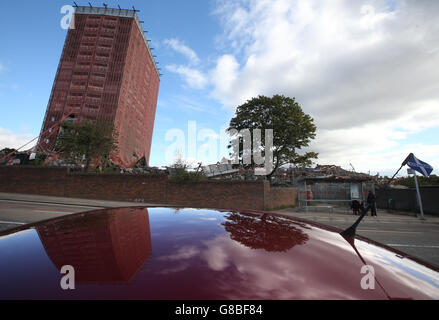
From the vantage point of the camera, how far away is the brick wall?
15.1 m

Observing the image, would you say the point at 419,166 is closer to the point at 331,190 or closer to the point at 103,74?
the point at 331,190

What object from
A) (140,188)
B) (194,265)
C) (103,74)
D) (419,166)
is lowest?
(194,265)

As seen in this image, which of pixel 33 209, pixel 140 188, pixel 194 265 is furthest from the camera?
pixel 140 188

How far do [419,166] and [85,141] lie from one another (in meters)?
25.9

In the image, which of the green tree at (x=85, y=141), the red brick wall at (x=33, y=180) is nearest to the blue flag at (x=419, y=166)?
the green tree at (x=85, y=141)

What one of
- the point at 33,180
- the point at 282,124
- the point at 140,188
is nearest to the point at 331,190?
the point at 282,124

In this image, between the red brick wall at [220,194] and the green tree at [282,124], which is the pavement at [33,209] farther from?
the green tree at [282,124]

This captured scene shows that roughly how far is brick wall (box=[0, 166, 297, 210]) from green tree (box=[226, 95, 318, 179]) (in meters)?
5.12

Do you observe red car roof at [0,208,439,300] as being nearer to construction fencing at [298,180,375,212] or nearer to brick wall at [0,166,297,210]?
brick wall at [0,166,297,210]

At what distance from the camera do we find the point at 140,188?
1559 centimetres

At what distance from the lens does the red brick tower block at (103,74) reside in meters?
41.4

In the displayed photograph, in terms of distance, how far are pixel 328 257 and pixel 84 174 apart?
19.4m

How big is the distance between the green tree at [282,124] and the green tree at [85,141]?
45.3 ft
